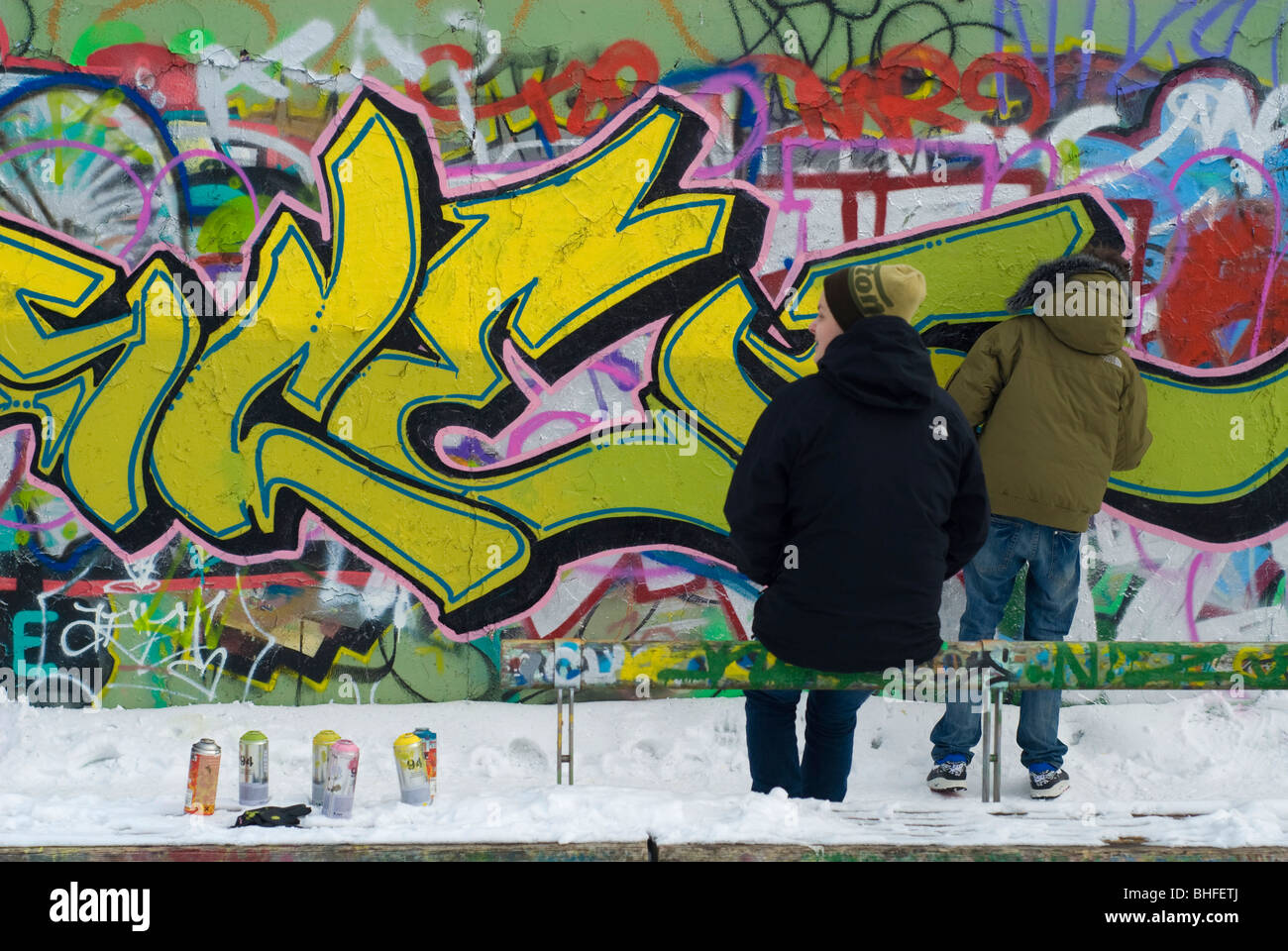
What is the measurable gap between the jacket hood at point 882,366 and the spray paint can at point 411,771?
175 centimetres

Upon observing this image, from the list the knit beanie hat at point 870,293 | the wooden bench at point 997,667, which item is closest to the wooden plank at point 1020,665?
the wooden bench at point 997,667

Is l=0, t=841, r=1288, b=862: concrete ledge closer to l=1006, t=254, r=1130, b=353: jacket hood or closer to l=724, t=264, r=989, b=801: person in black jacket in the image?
l=724, t=264, r=989, b=801: person in black jacket

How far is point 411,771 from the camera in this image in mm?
4004

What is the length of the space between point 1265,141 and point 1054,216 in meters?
0.94

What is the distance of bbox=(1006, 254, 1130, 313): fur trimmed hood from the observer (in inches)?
191

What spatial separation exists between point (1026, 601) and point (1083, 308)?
3.69 feet

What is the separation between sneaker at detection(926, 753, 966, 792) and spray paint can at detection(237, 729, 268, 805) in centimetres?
239

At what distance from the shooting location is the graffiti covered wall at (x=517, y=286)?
5172mm

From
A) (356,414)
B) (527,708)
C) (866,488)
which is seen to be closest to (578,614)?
(527,708)

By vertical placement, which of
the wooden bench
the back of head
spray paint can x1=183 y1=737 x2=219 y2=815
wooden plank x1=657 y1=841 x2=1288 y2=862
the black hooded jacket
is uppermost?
the back of head

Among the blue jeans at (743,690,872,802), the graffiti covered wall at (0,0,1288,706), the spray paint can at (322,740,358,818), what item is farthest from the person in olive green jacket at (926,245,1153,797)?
the spray paint can at (322,740,358,818)

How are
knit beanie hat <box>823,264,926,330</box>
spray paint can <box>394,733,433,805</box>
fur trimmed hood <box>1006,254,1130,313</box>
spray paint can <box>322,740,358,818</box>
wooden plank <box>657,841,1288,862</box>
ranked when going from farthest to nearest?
fur trimmed hood <box>1006,254,1130,313</box> → spray paint can <box>394,733,433,805</box> → spray paint can <box>322,740,358,818</box> → knit beanie hat <box>823,264,926,330</box> → wooden plank <box>657,841,1288,862</box>

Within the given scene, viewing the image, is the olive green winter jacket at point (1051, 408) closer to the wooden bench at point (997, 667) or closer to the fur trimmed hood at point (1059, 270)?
the fur trimmed hood at point (1059, 270)

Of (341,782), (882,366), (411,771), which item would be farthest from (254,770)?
(882,366)
